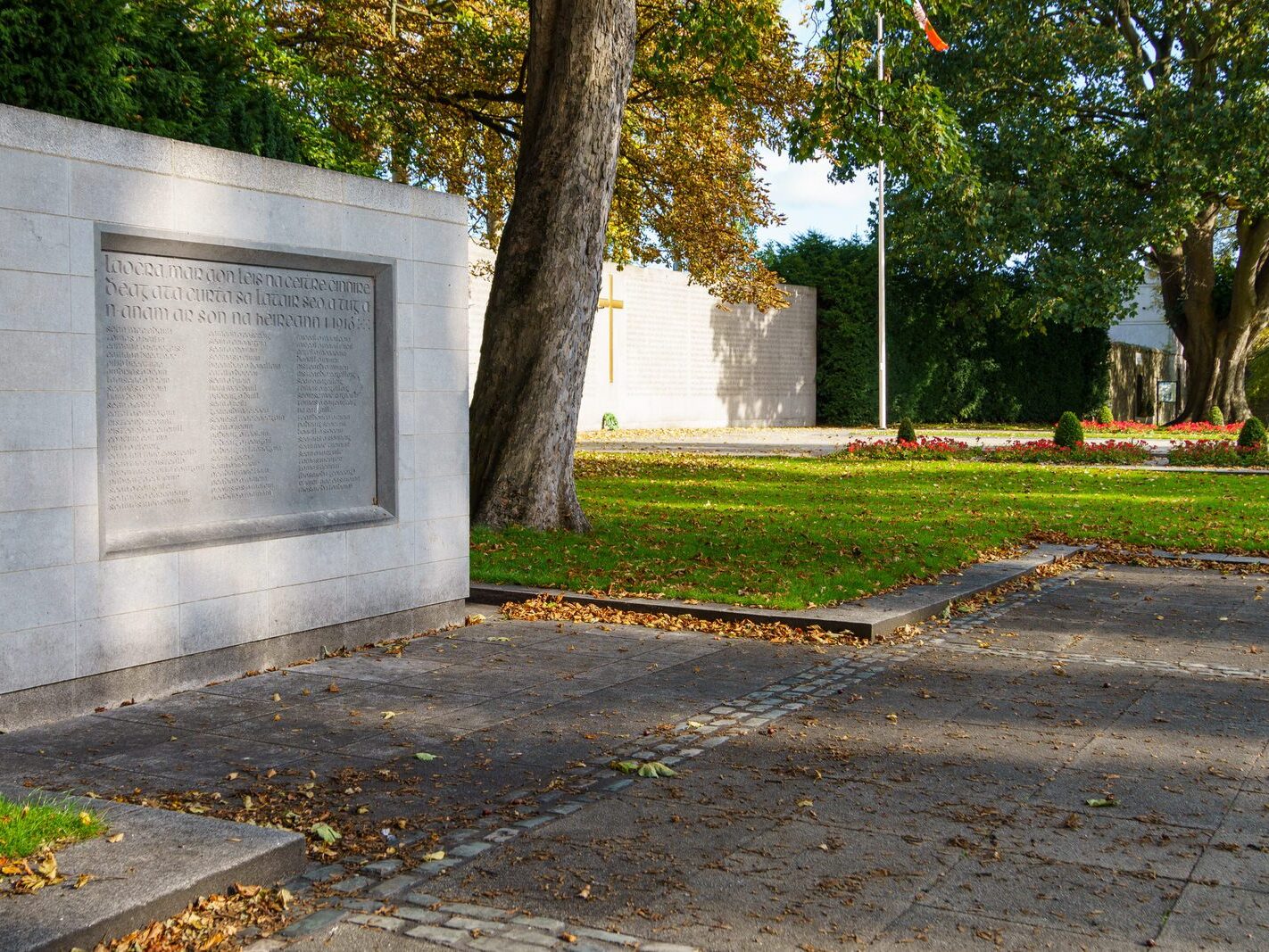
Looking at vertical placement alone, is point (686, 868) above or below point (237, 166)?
below


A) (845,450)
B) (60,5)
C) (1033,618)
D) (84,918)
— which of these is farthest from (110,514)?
(845,450)

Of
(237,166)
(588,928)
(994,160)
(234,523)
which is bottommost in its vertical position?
(588,928)

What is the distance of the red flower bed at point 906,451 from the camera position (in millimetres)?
23047

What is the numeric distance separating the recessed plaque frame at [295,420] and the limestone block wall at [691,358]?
70.8ft

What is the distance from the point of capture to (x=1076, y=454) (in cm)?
2259

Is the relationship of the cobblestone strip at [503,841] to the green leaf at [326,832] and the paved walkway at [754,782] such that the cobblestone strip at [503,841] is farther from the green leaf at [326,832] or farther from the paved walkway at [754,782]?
the green leaf at [326,832]

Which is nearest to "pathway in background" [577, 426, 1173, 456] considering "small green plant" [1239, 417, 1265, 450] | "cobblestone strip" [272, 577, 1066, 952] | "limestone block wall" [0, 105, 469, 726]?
"small green plant" [1239, 417, 1265, 450]

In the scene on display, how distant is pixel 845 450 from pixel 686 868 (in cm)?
2056

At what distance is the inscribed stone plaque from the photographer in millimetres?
5977

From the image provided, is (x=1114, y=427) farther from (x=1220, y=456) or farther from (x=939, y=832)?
(x=939, y=832)

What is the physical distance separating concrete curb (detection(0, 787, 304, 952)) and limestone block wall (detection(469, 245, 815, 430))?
2513 centimetres

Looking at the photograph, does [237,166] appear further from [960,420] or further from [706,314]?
[960,420]

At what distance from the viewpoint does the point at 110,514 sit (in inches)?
234

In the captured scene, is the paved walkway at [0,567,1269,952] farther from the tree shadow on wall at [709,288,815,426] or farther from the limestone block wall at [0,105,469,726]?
the tree shadow on wall at [709,288,815,426]
